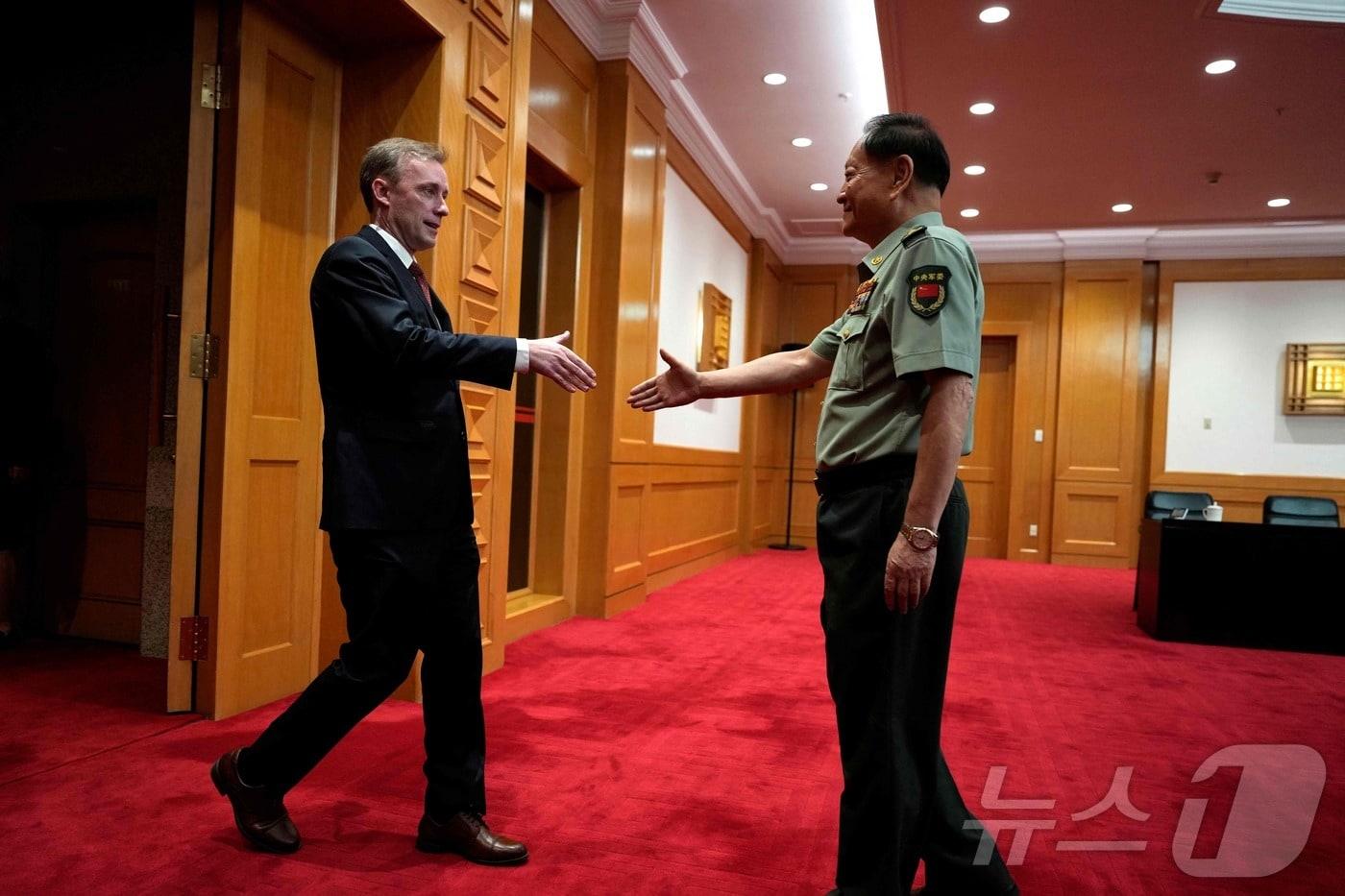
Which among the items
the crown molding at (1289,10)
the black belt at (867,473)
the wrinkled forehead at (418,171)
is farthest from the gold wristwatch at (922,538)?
the crown molding at (1289,10)

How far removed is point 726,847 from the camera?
2031 millimetres

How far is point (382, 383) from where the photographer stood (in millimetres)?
1782

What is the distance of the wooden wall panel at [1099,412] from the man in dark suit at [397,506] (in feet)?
25.9

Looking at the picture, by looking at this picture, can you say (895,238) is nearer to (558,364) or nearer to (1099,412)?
(558,364)

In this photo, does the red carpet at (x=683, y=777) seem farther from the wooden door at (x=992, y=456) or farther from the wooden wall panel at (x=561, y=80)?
the wooden door at (x=992, y=456)

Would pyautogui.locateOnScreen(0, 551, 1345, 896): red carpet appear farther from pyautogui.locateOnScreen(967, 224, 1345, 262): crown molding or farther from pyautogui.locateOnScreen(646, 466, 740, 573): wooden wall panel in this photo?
pyautogui.locateOnScreen(967, 224, 1345, 262): crown molding

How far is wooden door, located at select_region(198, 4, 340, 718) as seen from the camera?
2.71 metres

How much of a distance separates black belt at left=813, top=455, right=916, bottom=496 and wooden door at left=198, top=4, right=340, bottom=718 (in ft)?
6.40

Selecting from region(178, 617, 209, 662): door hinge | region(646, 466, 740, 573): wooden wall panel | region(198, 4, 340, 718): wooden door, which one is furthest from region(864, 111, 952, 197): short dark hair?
region(646, 466, 740, 573): wooden wall panel

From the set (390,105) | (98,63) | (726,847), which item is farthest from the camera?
(98,63)

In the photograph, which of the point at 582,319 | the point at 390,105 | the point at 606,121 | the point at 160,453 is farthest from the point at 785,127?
the point at 160,453

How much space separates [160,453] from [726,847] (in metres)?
2.65

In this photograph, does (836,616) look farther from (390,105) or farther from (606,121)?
(606,121)

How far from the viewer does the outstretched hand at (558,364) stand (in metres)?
1.77
